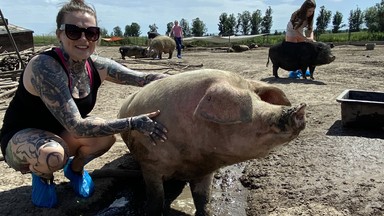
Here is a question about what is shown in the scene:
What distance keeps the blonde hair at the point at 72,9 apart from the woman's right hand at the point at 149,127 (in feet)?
2.64

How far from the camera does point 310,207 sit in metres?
2.63

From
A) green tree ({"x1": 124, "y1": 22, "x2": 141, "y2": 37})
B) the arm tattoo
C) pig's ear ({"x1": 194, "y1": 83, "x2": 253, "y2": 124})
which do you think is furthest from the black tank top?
green tree ({"x1": 124, "y1": 22, "x2": 141, "y2": 37})

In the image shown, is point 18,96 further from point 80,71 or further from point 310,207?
point 310,207

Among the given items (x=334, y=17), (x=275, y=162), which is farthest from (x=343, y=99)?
(x=334, y=17)

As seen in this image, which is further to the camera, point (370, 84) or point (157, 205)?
point (370, 84)

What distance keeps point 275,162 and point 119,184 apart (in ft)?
4.30

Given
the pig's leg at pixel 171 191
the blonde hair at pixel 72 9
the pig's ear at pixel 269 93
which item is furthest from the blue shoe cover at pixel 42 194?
the pig's ear at pixel 269 93

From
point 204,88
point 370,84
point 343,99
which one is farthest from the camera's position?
point 370,84

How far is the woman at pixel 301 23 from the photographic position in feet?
24.5

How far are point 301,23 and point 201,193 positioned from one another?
18.9 feet

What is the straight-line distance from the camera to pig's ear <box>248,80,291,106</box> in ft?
7.54

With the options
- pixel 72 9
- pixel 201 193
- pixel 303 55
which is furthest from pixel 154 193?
pixel 303 55

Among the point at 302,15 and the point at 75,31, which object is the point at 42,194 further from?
the point at 302,15

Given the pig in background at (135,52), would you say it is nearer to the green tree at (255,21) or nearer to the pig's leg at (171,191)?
the pig's leg at (171,191)
